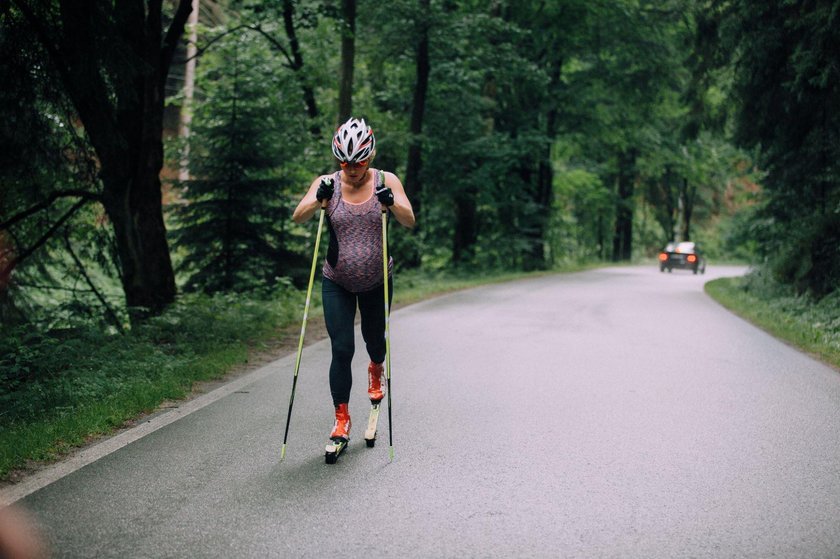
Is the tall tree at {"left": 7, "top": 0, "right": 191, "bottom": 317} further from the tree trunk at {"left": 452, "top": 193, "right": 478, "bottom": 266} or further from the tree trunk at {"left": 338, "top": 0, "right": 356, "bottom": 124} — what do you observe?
the tree trunk at {"left": 452, "top": 193, "right": 478, "bottom": 266}

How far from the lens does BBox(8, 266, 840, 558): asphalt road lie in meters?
3.68

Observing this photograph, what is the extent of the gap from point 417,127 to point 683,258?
62.1 feet

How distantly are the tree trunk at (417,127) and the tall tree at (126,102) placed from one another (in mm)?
10967

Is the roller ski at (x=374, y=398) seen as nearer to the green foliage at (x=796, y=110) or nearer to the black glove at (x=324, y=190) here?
the black glove at (x=324, y=190)

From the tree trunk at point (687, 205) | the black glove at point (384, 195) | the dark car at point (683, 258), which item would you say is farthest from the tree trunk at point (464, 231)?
the tree trunk at point (687, 205)

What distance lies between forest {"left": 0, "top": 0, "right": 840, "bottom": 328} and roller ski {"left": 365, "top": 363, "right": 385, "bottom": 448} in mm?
5431

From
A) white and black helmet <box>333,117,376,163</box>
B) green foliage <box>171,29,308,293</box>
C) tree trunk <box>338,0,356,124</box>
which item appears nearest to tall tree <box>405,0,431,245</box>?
tree trunk <box>338,0,356,124</box>

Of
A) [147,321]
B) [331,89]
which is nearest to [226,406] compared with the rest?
[147,321]

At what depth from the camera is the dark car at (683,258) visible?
36.6 m

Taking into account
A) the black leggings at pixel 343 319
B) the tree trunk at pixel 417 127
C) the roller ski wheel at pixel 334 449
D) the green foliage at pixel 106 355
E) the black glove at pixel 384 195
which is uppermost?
the tree trunk at pixel 417 127

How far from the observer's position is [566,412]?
254 inches

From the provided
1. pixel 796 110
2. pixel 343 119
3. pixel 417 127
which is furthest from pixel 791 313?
pixel 417 127

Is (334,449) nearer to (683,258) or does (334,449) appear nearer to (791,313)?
(791,313)

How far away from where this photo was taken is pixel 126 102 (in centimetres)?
975
